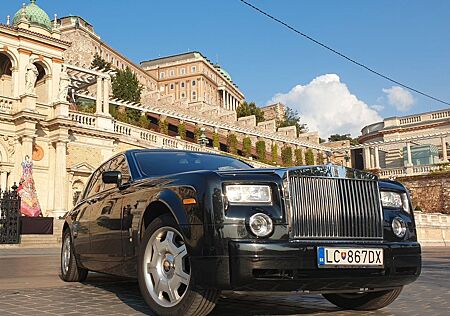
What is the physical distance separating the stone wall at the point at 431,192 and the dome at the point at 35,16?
38366 mm

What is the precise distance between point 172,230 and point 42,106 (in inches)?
1245

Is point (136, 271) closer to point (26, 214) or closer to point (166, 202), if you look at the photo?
point (166, 202)

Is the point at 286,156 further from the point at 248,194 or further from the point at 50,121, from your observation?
the point at 248,194

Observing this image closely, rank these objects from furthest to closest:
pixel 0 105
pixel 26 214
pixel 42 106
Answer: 1. pixel 42 106
2. pixel 0 105
3. pixel 26 214

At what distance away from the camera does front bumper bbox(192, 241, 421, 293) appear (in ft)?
10.9

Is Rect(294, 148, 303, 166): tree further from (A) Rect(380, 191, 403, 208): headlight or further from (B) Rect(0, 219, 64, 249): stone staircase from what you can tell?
(A) Rect(380, 191, 403, 208): headlight

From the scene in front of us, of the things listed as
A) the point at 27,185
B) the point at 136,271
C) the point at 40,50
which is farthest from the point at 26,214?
the point at 136,271

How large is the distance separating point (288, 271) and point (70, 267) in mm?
4173

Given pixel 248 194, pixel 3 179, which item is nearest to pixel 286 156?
pixel 3 179

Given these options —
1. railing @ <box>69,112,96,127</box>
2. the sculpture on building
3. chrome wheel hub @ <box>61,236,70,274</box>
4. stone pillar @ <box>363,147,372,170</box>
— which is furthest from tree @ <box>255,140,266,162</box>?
chrome wheel hub @ <box>61,236,70,274</box>

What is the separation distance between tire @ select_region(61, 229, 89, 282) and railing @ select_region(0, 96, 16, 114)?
1036 inches

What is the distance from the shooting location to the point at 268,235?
3439mm

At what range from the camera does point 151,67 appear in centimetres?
13012

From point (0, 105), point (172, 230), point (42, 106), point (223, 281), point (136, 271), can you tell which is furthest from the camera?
point (42, 106)
